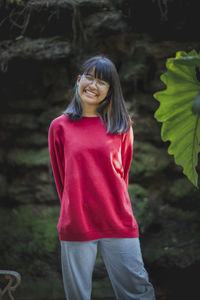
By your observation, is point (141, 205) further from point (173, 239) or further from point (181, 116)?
point (181, 116)

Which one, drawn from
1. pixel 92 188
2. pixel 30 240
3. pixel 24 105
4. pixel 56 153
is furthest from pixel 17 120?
pixel 92 188

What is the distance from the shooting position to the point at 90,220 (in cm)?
162

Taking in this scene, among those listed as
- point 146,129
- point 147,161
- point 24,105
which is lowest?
point 147,161

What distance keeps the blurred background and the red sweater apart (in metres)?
1.62

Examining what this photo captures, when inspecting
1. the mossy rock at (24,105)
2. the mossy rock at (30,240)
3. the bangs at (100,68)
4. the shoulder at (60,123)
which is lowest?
the mossy rock at (30,240)

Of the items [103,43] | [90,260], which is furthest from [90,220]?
[103,43]

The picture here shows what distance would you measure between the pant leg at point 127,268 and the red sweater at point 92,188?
0.04m

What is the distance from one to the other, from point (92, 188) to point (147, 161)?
190 cm

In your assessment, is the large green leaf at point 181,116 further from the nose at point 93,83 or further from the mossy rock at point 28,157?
the mossy rock at point 28,157

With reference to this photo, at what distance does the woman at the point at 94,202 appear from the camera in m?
1.61

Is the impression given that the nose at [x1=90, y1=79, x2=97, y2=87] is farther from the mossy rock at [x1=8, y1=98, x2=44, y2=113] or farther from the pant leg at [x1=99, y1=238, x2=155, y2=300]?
the mossy rock at [x1=8, y1=98, x2=44, y2=113]

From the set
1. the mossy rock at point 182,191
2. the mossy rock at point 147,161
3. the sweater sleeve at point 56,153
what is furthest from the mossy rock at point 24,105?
the sweater sleeve at point 56,153

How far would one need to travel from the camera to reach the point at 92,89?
1679 millimetres

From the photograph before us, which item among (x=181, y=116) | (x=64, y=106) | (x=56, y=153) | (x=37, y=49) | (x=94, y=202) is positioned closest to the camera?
(x=181, y=116)
